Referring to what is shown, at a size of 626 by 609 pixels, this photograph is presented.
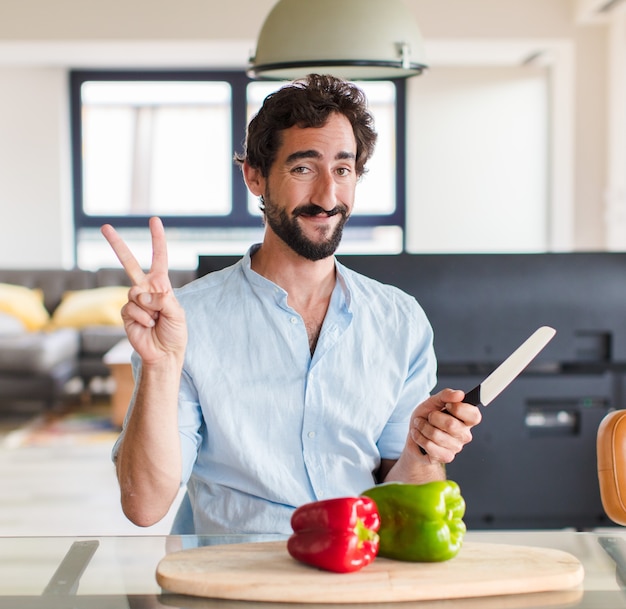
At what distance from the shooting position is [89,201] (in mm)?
8281

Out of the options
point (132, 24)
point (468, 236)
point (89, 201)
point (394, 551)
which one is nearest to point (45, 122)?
point (89, 201)

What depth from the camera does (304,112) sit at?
6.05 feet

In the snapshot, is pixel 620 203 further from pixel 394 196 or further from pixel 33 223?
pixel 33 223

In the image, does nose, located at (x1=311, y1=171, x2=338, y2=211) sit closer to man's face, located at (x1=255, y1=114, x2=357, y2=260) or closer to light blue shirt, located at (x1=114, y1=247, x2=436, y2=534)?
man's face, located at (x1=255, y1=114, x2=357, y2=260)

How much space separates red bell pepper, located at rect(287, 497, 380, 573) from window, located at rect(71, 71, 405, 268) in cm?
703

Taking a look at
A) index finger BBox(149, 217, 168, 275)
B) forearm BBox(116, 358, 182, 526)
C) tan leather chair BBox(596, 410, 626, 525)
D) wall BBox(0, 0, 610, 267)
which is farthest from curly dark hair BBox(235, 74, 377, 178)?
wall BBox(0, 0, 610, 267)

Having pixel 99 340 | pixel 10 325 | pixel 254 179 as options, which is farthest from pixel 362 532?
pixel 10 325

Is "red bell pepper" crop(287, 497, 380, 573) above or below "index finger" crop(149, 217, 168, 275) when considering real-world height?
below

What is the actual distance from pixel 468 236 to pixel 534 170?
0.73 meters

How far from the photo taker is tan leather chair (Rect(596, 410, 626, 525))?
165cm

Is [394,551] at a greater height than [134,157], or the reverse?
[134,157]

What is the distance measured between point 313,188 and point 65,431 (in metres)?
4.53

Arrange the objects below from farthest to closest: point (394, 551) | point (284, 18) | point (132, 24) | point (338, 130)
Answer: point (132, 24)
point (284, 18)
point (338, 130)
point (394, 551)

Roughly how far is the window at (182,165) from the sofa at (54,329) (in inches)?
36.7
